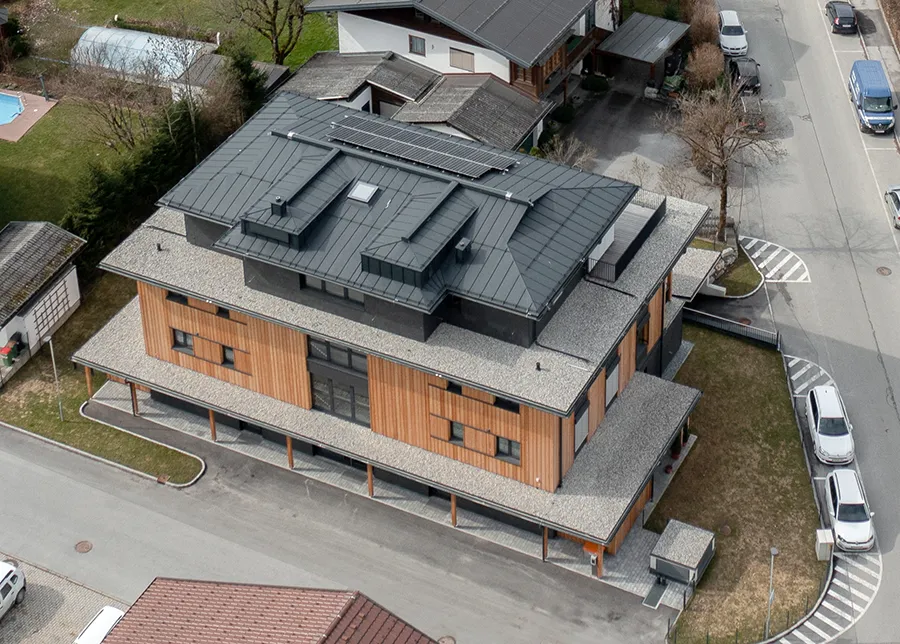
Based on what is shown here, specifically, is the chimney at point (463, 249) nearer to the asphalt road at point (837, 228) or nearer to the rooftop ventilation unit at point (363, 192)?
the rooftop ventilation unit at point (363, 192)

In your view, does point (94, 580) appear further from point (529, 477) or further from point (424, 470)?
point (529, 477)

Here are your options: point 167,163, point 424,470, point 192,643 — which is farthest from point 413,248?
point 167,163

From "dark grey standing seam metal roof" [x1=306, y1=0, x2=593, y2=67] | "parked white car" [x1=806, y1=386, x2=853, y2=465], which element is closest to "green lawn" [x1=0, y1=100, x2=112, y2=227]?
"dark grey standing seam metal roof" [x1=306, y1=0, x2=593, y2=67]

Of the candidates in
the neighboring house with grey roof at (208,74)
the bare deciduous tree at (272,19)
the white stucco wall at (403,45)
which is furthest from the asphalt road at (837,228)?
A: the bare deciduous tree at (272,19)

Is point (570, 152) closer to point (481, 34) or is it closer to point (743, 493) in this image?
point (481, 34)

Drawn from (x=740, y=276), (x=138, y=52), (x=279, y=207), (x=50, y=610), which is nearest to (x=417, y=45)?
(x=138, y=52)

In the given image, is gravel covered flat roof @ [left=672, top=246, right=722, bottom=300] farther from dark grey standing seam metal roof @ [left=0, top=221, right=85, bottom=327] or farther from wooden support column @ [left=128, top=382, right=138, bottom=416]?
dark grey standing seam metal roof @ [left=0, top=221, right=85, bottom=327]
